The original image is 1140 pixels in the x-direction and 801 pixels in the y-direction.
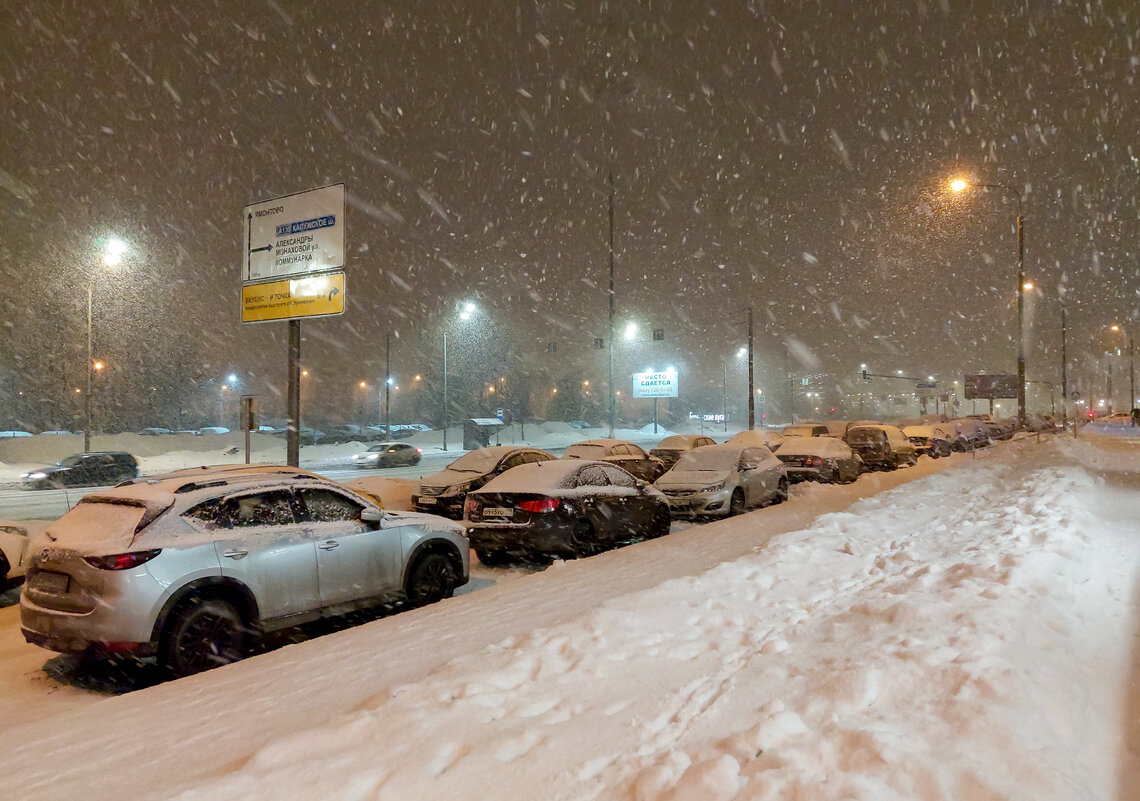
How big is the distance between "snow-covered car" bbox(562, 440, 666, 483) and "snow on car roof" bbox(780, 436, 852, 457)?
390 centimetres

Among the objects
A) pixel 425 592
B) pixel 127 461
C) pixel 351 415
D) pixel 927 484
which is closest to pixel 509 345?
pixel 351 415

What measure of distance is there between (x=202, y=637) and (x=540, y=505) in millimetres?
4873

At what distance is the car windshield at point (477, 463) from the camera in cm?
1516

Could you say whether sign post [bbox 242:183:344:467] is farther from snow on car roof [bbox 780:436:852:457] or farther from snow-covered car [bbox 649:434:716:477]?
snow on car roof [bbox 780:436:852:457]

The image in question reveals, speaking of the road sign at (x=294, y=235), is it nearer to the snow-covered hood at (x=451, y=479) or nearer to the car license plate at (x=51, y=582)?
the snow-covered hood at (x=451, y=479)

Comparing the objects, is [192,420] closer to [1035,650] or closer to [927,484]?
[927,484]

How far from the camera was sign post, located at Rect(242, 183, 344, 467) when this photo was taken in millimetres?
13453

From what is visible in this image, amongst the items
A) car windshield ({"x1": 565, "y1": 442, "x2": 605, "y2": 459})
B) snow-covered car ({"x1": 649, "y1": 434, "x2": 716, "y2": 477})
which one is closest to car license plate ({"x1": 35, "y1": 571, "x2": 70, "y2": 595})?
car windshield ({"x1": 565, "y1": 442, "x2": 605, "y2": 459})

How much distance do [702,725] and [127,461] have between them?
2965cm

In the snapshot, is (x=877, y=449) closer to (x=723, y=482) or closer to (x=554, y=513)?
(x=723, y=482)

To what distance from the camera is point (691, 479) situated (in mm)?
13852

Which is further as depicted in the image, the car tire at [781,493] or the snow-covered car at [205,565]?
the car tire at [781,493]

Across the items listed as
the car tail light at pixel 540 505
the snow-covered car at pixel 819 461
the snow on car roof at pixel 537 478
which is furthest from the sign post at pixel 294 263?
the snow-covered car at pixel 819 461

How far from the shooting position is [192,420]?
69.0m
